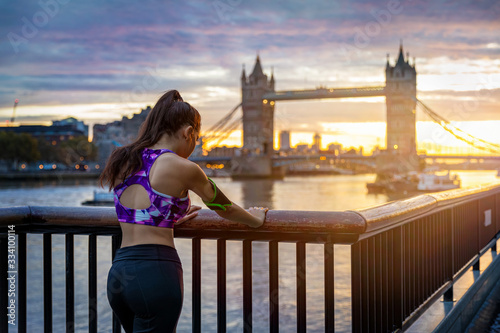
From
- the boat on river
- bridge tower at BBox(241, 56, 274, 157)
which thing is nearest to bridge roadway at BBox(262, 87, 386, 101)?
bridge tower at BBox(241, 56, 274, 157)

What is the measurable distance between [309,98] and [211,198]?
74855 millimetres

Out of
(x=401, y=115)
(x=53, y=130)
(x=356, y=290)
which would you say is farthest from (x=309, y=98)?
(x=356, y=290)

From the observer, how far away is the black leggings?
168cm

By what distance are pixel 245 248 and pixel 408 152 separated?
7540cm

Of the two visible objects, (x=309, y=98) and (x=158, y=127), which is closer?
(x=158, y=127)

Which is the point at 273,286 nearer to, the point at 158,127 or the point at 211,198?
the point at 211,198

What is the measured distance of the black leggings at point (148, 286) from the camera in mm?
1676

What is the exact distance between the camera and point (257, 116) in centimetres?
8606

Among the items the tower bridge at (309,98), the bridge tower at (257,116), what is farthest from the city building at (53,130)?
the tower bridge at (309,98)

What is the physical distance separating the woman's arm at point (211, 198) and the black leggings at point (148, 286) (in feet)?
0.62

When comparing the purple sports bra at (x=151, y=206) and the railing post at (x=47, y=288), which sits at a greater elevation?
the purple sports bra at (x=151, y=206)

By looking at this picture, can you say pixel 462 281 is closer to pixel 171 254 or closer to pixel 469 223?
pixel 469 223

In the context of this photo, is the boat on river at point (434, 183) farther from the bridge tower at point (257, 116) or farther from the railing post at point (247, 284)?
the railing post at point (247, 284)

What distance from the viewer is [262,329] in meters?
11.1
